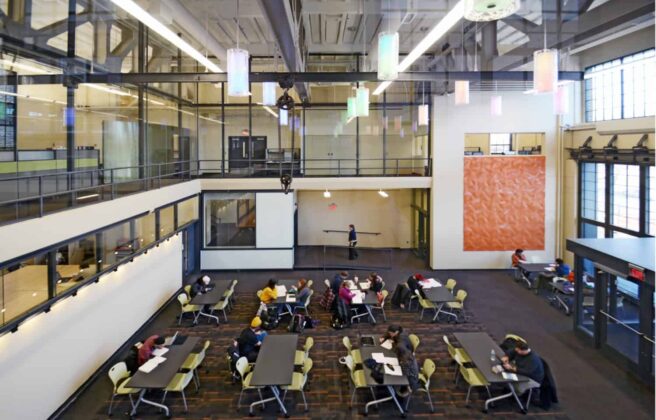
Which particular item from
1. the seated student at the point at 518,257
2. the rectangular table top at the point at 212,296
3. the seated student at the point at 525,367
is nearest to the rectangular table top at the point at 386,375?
the seated student at the point at 525,367

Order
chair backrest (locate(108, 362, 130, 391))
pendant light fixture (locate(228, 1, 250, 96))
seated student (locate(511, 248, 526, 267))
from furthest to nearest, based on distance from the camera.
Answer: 1. seated student (locate(511, 248, 526, 267))
2. chair backrest (locate(108, 362, 130, 391))
3. pendant light fixture (locate(228, 1, 250, 96))

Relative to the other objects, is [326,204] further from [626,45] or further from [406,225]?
[626,45]

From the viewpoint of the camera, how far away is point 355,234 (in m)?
17.0

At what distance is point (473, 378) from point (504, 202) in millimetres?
9192

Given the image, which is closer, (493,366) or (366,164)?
(493,366)

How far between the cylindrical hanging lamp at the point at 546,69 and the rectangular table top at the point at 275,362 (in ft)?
17.3

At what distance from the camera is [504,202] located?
48.8 feet

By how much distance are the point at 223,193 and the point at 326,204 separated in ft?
15.9

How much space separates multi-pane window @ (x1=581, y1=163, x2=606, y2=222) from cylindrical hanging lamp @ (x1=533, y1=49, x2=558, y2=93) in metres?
8.96

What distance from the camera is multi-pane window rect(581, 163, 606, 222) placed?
42.4ft

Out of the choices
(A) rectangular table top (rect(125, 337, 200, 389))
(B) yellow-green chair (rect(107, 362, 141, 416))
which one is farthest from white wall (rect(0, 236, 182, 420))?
(A) rectangular table top (rect(125, 337, 200, 389))

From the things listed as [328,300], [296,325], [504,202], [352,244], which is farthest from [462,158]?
[296,325]

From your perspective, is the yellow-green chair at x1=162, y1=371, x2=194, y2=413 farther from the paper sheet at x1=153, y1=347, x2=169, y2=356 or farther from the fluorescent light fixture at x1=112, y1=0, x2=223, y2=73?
the fluorescent light fixture at x1=112, y1=0, x2=223, y2=73

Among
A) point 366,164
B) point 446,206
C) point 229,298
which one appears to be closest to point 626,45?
point 446,206
